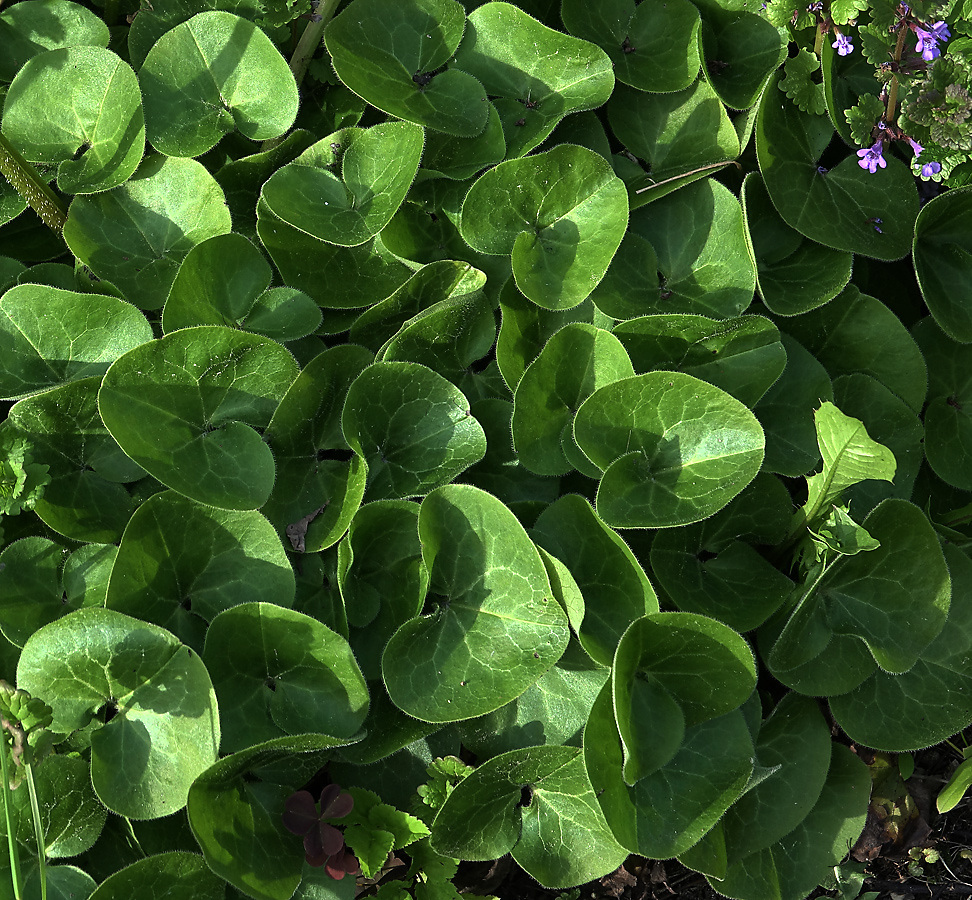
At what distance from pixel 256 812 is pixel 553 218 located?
1.42m

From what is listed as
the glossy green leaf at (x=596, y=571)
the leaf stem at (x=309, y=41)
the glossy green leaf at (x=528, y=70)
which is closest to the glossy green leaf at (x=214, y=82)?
the leaf stem at (x=309, y=41)

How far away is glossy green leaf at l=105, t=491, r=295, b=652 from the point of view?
1693 millimetres

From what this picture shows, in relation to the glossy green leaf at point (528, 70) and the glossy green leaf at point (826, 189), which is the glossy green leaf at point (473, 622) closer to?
the glossy green leaf at point (528, 70)

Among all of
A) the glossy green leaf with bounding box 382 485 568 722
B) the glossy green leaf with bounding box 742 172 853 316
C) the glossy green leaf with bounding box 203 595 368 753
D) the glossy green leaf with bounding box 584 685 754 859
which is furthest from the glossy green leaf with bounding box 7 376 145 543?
the glossy green leaf with bounding box 742 172 853 316

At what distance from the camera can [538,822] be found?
1789 mm

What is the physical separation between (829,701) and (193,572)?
1419 mm

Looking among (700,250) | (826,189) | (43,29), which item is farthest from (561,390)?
(43,29)

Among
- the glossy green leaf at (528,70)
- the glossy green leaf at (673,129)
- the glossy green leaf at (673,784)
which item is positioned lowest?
the glossy green leaf at (673,784)

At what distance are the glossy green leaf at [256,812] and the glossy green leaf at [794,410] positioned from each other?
3.74 feet

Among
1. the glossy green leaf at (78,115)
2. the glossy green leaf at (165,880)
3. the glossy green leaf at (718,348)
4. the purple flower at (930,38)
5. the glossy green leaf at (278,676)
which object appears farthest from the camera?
the glossy green leaf at (78,115)

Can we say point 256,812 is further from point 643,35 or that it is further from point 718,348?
point 643,35

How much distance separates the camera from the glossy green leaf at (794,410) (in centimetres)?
191

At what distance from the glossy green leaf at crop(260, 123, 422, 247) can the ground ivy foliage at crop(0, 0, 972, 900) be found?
1 cm

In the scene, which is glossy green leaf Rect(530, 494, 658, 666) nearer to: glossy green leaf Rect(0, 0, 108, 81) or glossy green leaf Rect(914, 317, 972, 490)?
glossy green leaf Rect(914, 317, 972, 490)
